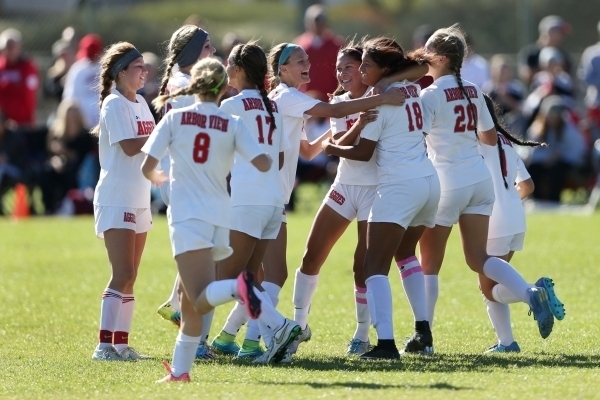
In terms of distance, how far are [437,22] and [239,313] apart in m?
18.2

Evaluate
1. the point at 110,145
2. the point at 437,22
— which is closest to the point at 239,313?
the point at 110,145

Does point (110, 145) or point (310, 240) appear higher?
point (110, 145)

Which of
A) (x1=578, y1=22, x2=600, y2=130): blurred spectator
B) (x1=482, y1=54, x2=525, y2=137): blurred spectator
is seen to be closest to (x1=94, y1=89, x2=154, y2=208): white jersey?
(x1=482, y1=54, x2=525, y2=137): blurred spectator

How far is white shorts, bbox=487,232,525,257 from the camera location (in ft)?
25.5

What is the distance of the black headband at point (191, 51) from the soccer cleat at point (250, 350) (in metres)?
1.88

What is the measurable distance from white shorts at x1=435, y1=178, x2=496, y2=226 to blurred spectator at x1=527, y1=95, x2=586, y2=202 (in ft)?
31.6

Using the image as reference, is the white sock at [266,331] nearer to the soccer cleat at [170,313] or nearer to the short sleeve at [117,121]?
the soccer cleat at [170,313]

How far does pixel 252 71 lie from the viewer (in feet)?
23.0

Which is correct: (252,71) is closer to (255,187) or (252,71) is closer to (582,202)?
(255,187)

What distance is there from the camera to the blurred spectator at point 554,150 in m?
16.9

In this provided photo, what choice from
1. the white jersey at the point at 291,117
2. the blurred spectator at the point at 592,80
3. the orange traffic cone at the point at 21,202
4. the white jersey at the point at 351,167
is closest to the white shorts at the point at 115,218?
the white jersey at the point at 291,117

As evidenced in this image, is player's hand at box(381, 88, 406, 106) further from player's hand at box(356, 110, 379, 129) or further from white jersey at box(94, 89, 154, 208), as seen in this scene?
white jersey at box(94, 89, 154, 208)

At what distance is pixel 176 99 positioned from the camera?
718 cm

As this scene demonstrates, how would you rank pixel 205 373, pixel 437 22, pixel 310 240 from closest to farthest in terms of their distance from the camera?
pixel 205 373 → pixel 310 240 → pixel 437 22
